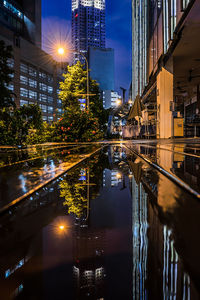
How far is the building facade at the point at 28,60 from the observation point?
77.7 metres

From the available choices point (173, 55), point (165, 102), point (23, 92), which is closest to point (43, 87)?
point (23, 92)

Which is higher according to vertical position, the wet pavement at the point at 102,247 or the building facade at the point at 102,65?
the building facade at the point at 102,65

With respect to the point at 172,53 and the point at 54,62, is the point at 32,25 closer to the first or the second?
the point at 54,62

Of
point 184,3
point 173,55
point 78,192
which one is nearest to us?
point 78,192

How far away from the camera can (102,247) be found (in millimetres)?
1400

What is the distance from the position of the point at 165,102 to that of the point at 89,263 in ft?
61.2

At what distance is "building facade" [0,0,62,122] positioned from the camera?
3059 inches

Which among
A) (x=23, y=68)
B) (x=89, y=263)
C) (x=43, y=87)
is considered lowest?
(x=89, y=263)

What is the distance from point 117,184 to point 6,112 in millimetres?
13216

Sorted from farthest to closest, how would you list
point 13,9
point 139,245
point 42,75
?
1. point 42,75
2. point 13,9
3. point 139,245

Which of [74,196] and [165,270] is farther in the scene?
[74,196]

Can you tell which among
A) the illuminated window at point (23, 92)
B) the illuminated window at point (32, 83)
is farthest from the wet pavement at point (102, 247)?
the illuminated window at point (32, 83)

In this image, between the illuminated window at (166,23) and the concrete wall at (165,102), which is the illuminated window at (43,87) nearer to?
the concrete wall at (165,102)

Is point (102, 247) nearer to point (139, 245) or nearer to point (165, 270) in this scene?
point (139, 245)
